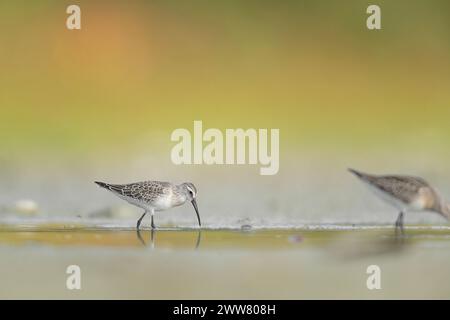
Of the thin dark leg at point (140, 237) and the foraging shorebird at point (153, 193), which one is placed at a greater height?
the foraging shorebird at point (153, 193)

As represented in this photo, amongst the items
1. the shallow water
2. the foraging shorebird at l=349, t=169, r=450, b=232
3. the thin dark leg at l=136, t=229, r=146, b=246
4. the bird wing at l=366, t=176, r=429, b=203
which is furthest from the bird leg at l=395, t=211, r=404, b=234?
the thin dark leg at l=136, t=229, r=146, b=246

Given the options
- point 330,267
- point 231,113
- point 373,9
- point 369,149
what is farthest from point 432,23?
point 330,267

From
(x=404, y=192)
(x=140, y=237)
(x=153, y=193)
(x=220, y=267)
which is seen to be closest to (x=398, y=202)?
(x=404, y=192)

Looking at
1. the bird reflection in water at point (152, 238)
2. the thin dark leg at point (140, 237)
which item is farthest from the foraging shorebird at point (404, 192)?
the thin dark leg at point (140, 237)

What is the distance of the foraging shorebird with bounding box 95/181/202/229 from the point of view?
6023 millimetres

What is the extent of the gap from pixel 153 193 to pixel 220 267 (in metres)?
0.97

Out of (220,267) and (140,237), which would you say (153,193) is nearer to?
(140,237)

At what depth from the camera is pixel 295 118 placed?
6414mm

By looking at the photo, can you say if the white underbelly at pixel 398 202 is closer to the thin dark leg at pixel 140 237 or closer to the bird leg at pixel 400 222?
the bird leg at pixel 400 222

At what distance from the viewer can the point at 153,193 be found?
6023 mm

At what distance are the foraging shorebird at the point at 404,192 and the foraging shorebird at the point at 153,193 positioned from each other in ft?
4.27

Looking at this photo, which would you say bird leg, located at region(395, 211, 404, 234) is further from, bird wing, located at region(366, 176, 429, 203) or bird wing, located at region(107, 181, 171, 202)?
bird wing, located at region(107, 181, 171, 202)

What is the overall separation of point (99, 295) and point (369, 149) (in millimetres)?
2508

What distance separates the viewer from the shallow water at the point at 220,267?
533 cm
